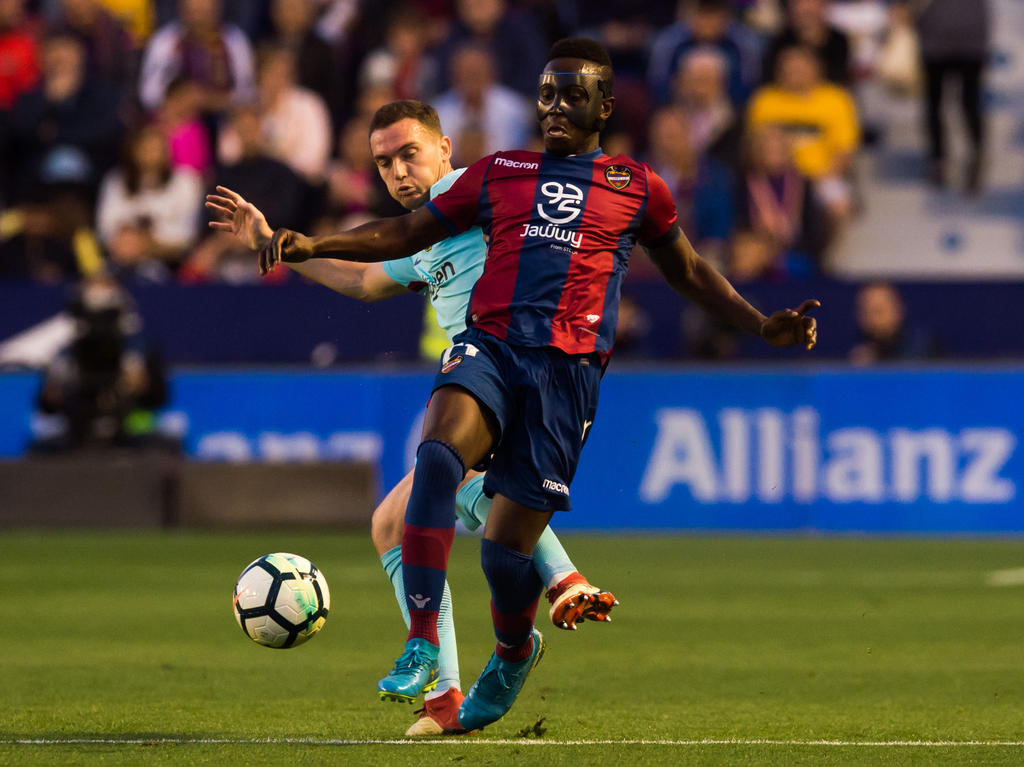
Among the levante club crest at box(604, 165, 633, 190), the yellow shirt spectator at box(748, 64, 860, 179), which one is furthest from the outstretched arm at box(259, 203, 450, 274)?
the yellow shirt spectator at box(748, 64, 860, 179)

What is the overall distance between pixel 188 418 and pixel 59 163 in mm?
3396

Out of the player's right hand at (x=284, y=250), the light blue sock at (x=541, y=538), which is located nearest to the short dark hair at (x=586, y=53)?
the player's right hand at (x=284, y=250)

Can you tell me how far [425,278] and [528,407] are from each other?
0.82m

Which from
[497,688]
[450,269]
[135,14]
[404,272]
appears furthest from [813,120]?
[497,688]

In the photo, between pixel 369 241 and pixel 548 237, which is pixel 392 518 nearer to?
pixel 369 241

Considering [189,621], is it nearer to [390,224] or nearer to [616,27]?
[390,224]

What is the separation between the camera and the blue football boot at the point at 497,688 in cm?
597

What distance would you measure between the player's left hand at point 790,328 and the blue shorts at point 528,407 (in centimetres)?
61

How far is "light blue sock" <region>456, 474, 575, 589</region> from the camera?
5875 mm

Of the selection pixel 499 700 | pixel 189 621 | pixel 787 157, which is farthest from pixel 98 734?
pixel 787 157

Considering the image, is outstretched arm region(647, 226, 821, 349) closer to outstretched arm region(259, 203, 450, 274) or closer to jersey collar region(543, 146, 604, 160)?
jersey collar region(543, 146, 604, 160)

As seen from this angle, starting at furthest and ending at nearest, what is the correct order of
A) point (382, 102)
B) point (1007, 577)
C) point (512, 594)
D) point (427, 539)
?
point (382, 102), point (1007, 577), point (512, 594), point (427, 539)

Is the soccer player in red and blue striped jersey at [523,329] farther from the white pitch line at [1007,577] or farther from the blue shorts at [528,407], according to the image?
the white pitch line at [1007,577]

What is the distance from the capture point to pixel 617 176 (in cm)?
591
